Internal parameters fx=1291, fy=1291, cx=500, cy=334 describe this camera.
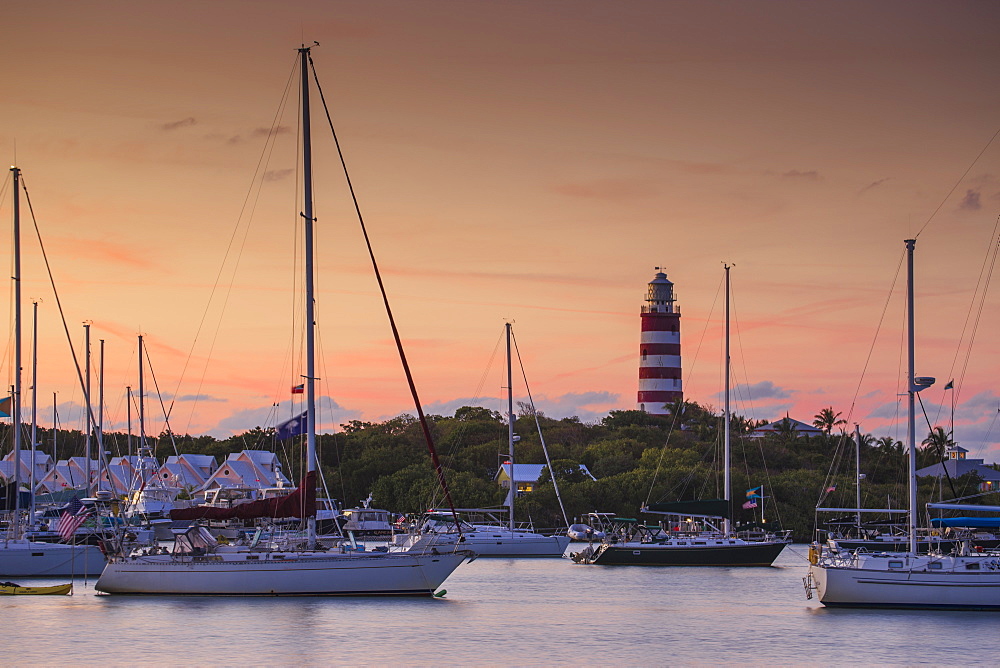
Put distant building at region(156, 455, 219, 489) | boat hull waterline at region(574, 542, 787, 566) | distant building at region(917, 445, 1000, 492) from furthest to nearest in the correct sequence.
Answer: distant building at region(156, 455, 219, 489)
distant building at region(917, 445, 1000, 492)
boat hull waterline at region(574, 542, 787, 566)

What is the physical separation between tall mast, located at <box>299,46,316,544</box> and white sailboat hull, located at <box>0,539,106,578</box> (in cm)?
1362

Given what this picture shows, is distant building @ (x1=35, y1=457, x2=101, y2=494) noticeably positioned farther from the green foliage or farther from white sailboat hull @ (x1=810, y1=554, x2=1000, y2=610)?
white sailboat hull @ (x1=810, y1=554, x2=1000, y2=610)

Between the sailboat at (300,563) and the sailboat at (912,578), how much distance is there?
37.4ft

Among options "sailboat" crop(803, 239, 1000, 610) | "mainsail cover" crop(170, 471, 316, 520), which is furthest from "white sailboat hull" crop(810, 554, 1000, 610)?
"mainsail cover" crop(170, 471, 316, 520)

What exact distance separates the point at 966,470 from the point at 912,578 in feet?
245

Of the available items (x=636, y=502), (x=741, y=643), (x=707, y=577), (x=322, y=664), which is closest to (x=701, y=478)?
(x=636, y=502)

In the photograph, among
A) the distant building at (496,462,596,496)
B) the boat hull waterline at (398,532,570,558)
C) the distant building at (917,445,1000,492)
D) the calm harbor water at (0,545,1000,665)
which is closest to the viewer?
the calm harbor water at (0,545,1000,665)

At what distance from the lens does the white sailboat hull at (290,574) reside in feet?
123

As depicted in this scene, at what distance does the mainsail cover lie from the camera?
123 feet

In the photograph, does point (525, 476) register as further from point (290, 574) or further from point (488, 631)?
point (488, 631)

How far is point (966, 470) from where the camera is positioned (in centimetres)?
10544

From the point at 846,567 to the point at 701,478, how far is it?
4690 cm

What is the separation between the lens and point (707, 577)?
175 feet

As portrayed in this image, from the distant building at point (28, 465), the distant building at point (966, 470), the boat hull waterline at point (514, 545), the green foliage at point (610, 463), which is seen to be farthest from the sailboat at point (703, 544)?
the distant building at point (28, 465)
